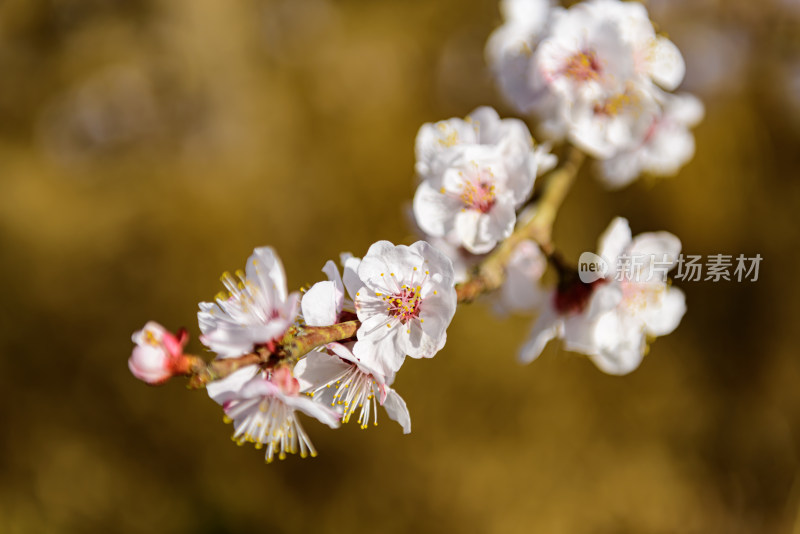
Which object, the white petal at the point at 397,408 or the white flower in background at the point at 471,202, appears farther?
the white flower in background at the point at 471,202

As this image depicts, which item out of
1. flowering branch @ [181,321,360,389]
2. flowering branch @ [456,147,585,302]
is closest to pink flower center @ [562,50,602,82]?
flowering branch @ [456,147,585,302]

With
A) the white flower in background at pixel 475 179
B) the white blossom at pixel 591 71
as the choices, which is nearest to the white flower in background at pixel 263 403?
the white flower in background at pixel 475 179

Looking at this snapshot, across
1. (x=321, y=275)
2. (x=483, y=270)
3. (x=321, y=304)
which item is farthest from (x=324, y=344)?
(x=321, y=275)

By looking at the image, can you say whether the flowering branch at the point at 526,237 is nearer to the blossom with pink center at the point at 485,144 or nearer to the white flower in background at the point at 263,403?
the blossom with pink center at the point at 485,144

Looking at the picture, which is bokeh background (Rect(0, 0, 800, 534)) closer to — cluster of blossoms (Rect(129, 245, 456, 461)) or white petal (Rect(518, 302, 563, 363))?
white petal (Rect(518, 302, 563, 363))

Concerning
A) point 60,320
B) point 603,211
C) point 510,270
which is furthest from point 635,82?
point 60,320

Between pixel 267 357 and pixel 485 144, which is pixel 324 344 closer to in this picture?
pixel 267 357
